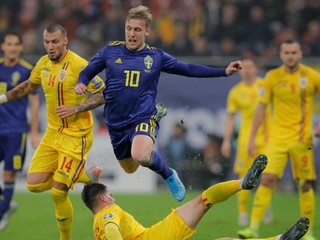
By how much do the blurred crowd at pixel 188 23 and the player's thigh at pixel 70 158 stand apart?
910 centimetres

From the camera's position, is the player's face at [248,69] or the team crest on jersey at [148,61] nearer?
the team crest on jersey at [148,61]

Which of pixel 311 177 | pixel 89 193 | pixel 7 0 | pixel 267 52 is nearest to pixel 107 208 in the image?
pixel 89 193

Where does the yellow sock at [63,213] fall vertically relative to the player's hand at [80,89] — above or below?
below

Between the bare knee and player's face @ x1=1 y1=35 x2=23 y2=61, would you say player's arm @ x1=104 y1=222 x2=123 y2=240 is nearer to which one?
the bare knee

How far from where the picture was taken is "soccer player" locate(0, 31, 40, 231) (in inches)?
504

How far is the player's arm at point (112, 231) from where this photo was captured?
8313mm

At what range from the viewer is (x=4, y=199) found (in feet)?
41.5

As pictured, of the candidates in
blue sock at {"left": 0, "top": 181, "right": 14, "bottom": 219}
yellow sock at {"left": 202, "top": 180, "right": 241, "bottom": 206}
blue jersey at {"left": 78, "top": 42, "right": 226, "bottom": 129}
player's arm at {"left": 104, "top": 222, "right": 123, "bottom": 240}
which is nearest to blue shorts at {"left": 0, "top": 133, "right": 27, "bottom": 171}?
blue sock at {"left": 0, "top": 181, "right": 14, "bottom": 219}

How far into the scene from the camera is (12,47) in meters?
13.0

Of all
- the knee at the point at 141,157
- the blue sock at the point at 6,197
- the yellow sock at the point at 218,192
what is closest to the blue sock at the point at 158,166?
the knee at the point at 141,157

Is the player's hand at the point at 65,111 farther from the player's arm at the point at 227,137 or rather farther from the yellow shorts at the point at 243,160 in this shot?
the yellow shorts at the point at 243,160

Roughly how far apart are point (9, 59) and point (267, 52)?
8171 millimetres

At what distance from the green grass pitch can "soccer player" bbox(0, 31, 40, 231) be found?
0.59m

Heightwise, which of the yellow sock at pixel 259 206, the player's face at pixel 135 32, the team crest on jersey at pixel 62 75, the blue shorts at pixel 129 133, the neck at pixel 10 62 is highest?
the player's face at pixel 135 32
